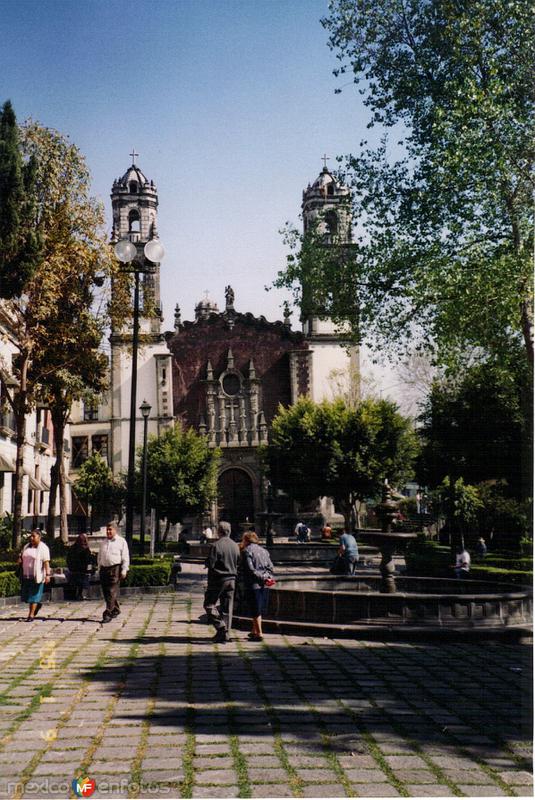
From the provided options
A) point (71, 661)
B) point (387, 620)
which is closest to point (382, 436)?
point (387, 620)

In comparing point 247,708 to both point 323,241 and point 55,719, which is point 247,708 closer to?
point 55,719

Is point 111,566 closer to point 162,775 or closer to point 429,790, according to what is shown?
point 162,775

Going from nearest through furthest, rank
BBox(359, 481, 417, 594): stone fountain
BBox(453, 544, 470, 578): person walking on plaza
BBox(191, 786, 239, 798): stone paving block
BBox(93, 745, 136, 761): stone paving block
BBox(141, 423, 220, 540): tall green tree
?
1. BBox(191, 786, 239, 798): stone paving block
2. BBox(93, 745, 136, 761): stone paving block
3. BBox(359, 481, 417, 594): stone fountain
4. BBox(453, 544, 470, 578): person walking on plaza
5. BBox(141, 423, 220, 540): tall green tree

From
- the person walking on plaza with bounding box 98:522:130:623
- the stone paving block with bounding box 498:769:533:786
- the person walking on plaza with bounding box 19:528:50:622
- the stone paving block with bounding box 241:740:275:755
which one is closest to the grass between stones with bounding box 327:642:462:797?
the stone paving block with bounding box 498:769:533:786

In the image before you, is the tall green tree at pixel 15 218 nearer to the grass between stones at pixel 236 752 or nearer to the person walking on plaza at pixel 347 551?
the person walking on plaza at pixel 347 551

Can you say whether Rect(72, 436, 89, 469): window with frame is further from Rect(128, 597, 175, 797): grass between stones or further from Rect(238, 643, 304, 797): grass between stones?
Rect(238, 643, 304, 797): grass between stones

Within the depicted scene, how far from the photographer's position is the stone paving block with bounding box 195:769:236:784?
4734 millimetres

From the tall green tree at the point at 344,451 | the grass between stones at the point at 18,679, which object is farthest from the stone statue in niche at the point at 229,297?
the grass between stones at the point at 18,679

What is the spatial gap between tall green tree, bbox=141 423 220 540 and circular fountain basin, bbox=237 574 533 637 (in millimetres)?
29148

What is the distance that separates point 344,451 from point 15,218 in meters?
25.8

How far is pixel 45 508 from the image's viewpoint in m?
41.9

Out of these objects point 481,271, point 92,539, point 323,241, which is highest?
point 323,241

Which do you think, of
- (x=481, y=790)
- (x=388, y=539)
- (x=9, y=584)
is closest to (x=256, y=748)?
(x=481, y=790)

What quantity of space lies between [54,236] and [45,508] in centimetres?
2353
